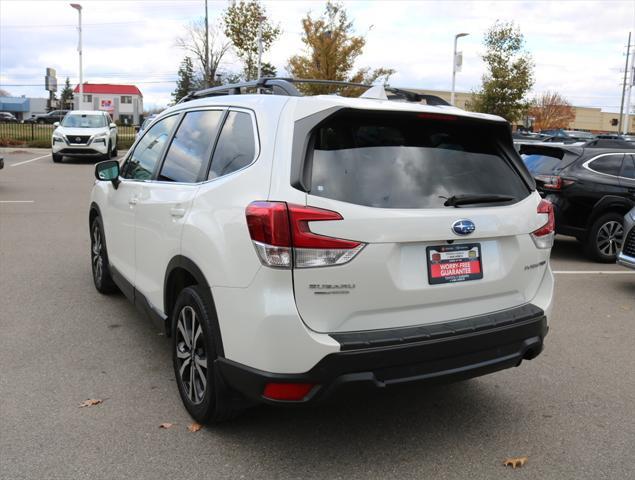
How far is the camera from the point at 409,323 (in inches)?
120

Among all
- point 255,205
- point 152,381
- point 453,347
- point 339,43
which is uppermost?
point 339,43

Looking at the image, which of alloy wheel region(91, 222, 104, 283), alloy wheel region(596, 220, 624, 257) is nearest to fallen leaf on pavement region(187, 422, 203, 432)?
alloy wheel region(91, 222, 104, 283)

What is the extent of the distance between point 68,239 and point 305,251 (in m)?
7.16

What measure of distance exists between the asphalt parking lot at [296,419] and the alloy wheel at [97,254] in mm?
502

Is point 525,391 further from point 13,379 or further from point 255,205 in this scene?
point 13,379

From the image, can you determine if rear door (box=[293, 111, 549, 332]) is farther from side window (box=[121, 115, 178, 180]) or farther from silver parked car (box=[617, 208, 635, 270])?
silver parked car (box=[617, 208, 635, 270])

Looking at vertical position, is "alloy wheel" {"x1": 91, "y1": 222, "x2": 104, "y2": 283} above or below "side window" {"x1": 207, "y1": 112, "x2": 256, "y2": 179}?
below

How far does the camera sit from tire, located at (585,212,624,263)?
28.8ft

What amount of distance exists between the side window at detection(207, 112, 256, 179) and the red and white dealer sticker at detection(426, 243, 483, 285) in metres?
1.04

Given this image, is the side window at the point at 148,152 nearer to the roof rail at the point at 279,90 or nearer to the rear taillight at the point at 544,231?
the roof rail at the point at 279,90

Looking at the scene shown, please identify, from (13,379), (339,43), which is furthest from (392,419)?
(339,43)

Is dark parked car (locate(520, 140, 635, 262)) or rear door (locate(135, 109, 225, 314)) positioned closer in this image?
rear door (locate(135, 109, 225, 314))

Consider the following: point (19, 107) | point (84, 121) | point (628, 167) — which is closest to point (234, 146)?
point (628, 167)

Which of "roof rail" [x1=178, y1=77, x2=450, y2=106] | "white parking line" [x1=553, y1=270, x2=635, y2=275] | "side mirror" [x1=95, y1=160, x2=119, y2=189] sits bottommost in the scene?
"white parking line" [x1=553, y1=270, x2=635, y2=275]
